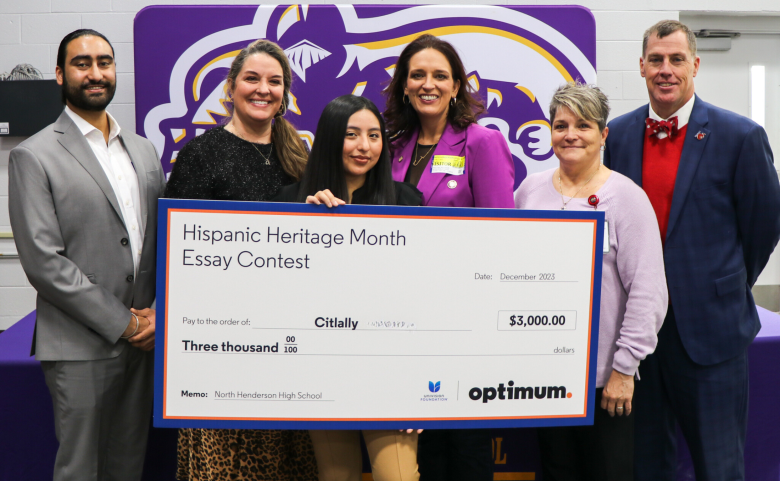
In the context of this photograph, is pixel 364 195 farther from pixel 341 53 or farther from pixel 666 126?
pixel 341 53

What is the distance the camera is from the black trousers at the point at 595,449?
1.88 metres

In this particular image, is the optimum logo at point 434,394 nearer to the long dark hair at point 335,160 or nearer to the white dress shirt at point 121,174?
the long dark hair at point 335,160

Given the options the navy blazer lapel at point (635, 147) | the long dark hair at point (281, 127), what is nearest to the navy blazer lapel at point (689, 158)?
the navy blazer lapel at point (635, 147)

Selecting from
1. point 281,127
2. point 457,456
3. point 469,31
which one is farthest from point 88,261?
point 469,31

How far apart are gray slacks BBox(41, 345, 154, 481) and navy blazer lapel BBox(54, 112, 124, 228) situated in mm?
528

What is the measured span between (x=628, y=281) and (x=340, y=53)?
89.0 inches

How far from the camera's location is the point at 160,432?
2.44 meters

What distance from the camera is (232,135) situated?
2129 millimetres

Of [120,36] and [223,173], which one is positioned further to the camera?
[120,36]

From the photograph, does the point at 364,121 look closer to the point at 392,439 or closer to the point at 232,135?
the point at 232,135

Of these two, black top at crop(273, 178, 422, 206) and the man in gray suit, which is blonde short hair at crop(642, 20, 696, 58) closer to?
black top at crop(273, 178, 422, 206)

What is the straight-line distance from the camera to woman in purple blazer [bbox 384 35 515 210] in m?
2.12

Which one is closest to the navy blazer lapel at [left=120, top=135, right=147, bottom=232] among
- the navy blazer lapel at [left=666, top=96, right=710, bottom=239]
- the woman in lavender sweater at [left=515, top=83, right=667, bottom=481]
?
the woman in lavender sweater at [left=515, top=83, right=667, bottom=481]

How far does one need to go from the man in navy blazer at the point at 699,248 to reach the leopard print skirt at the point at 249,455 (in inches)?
48.2
